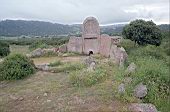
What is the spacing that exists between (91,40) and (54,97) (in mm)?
10692

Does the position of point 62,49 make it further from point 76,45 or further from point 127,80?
point 127,80

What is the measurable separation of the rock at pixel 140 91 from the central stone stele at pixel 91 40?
340 inches

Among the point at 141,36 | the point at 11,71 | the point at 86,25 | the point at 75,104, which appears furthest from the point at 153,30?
the point at 75,104

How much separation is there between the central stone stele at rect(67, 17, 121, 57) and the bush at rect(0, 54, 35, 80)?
22.2ft

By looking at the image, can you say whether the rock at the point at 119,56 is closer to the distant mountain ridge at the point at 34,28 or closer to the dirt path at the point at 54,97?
the dirt path at the point at 54,97

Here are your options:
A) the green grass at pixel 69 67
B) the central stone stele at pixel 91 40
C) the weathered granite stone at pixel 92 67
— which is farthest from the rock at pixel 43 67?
the central stone stele at pixel 91 40

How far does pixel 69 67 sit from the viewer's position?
15.8m

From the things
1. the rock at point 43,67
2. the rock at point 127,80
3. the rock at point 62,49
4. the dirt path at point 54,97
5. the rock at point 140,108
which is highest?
the rock at point 62,49

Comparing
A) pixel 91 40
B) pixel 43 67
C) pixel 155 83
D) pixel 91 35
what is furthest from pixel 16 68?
pixel 91 40

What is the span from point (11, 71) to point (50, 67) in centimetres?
255

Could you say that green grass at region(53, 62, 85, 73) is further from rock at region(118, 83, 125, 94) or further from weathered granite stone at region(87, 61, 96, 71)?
rock at region(118, 83, 125, 94)

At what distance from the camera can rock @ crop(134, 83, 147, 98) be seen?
11.8 meters

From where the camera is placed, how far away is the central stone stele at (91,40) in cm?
2127

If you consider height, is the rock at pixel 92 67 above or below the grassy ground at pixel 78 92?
above
